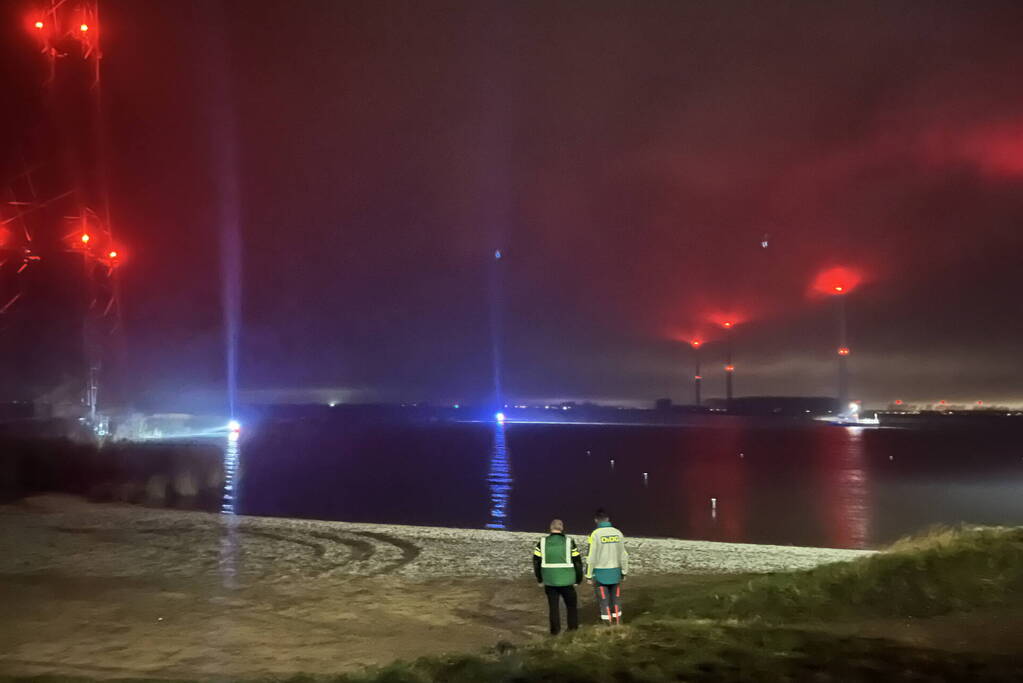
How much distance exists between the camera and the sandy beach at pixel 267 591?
10383mm

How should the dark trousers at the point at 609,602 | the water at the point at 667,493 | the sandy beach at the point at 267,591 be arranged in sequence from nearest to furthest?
the sandy beach at the point at 267,591
the dark trousers at the point at 609,602
the water at the point at 667,493

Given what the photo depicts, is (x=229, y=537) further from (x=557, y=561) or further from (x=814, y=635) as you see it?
(x=814, y=635)

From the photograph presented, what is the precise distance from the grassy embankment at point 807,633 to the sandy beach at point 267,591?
2310 millimetres

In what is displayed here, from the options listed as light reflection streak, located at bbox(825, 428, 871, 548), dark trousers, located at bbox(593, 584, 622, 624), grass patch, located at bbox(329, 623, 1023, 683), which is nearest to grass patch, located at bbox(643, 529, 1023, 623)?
dark trousers, located at bbox(593, 584, 622, 624)

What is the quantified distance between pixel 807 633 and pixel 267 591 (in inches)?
392

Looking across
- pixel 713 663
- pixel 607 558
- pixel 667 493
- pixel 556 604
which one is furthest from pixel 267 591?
pixel 667 493

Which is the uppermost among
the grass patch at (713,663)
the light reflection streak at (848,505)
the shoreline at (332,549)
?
the grass patch at (713,663)

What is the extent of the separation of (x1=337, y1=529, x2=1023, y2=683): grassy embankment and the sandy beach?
Answer: 2.31m

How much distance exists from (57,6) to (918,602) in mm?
65589

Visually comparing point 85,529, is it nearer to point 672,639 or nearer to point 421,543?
point 421,543

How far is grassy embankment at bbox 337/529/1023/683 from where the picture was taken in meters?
7.39

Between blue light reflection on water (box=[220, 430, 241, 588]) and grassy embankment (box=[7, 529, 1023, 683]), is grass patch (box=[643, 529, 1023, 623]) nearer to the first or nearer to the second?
grassy embankment (box=[7, 529, 1023, 683])

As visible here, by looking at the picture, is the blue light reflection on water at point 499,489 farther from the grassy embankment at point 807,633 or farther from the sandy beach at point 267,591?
the grassy embankment at point 807,633

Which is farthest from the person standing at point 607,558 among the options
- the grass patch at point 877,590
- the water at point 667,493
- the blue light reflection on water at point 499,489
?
the blue light reflection on water at point 499,489
